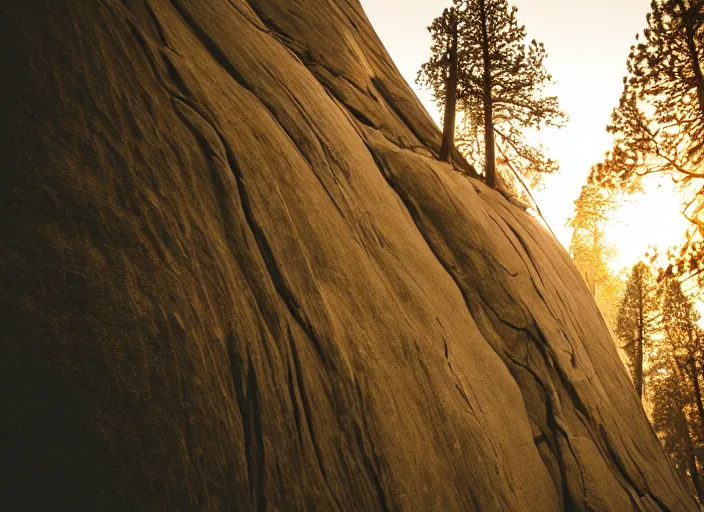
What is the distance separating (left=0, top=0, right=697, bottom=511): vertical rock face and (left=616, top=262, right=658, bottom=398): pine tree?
22.2 meters

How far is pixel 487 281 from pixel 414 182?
1997mm

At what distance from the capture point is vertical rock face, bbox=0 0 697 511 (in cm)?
286

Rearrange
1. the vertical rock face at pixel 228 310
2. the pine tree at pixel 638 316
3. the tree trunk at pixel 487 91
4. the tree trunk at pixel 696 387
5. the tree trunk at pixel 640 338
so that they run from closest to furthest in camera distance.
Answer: the vertical rock face at pixel 228 310 → the tree trunk at pixel 487 91 → the tree trunk at pixel 696 387 → the tree trunk at pixel 640 338 → the pine tree at pixel 638 316

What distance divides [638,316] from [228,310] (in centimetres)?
2901

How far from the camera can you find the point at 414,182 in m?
8.26

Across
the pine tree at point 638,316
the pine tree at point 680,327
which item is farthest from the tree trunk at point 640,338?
the pine tree at point 680,327

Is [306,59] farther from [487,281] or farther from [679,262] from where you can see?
[679,262]

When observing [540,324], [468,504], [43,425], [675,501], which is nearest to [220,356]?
[43,425]

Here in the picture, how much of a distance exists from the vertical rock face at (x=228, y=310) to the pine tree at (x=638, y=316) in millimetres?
22167

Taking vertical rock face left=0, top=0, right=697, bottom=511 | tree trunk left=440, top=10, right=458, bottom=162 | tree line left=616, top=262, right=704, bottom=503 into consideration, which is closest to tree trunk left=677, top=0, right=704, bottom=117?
tree trunk left=440, top=10, right=458, bottom=162

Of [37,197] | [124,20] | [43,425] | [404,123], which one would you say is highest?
[404,123]

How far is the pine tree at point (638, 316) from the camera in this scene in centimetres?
2678

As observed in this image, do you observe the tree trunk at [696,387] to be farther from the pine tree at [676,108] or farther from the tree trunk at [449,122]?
the tree trunk at [449,122]

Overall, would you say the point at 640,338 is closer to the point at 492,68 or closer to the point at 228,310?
the point at 492,68
